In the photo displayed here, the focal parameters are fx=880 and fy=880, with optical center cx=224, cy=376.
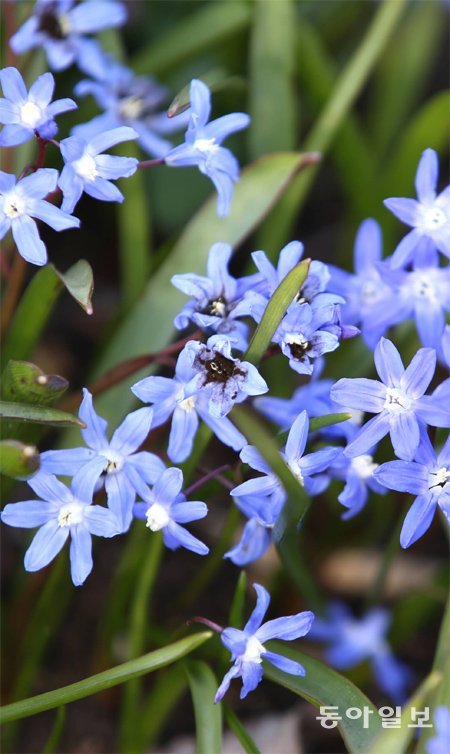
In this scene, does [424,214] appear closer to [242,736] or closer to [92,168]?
[92,168]

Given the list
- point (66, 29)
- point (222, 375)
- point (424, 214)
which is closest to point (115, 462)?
point (222, 375)

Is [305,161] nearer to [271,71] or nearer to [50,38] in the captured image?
[271,71]

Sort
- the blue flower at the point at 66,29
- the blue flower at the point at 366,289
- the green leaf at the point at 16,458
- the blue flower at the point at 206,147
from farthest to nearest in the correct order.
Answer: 1. the blue flower at the point at 66,29
2. the blue flower at the point at 366,289
3. the blue flower at the point at 206,147
4. the green leaf at the point at 16,458

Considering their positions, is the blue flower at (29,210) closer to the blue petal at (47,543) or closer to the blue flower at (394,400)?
the blue petal at (47,543)

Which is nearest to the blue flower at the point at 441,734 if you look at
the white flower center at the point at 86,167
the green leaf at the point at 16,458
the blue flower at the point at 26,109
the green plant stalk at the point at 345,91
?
the green leaf at the point at 16,458

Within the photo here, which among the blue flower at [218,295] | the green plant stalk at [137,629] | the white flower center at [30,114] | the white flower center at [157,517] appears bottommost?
the green plant stalk at [137,629]

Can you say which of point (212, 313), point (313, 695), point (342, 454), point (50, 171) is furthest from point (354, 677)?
point (50, 171)
